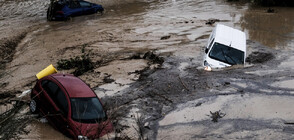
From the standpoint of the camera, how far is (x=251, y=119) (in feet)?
31.0

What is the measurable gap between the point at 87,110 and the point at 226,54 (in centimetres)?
650

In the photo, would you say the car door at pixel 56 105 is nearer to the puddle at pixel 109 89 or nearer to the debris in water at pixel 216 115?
the puddle at pixel 109 89

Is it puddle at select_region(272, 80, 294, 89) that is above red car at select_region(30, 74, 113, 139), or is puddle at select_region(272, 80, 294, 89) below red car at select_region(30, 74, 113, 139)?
below

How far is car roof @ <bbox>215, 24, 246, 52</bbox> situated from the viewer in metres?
13.0

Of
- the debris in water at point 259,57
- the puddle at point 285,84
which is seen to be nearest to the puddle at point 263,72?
the puddle at point 285,84

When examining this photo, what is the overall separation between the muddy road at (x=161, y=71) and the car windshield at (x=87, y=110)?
1.19 feet

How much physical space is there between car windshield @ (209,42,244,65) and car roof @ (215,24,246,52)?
0.58 ft

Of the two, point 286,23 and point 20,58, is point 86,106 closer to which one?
point 20,58

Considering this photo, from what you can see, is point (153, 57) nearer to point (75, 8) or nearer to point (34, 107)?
point (34, 107)

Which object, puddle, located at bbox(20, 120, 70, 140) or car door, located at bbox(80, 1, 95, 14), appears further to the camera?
car door, located at bbox(80, 1, 95, 14)

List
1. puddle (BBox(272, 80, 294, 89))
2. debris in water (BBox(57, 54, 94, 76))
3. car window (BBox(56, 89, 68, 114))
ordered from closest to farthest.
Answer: car window (BBox(56, 89, 68, 114)), puddle (BBox(272, 80, 294, 89)), debris in water (BBox(57, 54, 94, 76))

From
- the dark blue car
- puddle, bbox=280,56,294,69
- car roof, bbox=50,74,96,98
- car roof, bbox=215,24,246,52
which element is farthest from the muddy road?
car roof, bbox=215,24,246,52

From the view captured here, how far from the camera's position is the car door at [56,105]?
844 cm

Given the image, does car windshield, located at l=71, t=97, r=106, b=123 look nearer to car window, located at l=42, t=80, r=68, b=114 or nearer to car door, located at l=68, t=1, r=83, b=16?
car window, located at l=42, t=80, r=68, b=114
